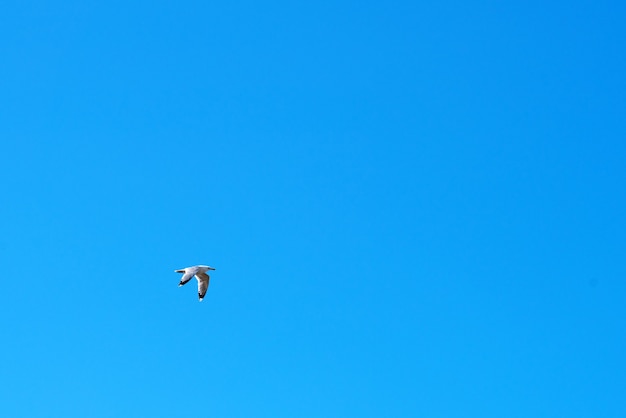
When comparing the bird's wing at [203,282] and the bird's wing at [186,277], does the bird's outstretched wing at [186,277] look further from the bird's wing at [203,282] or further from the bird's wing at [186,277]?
the bird's wing at [203,282]

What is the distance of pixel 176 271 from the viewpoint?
6278 centimetres

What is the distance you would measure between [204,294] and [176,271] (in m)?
3.91

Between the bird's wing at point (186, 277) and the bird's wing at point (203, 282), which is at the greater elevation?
the bird's wing at point (203, 282)

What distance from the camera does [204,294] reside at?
65250 mm

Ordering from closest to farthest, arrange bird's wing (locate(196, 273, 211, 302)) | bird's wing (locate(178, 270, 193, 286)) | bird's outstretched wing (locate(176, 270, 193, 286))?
bird's wing (locate(178, 270, 193, 286)), bird's outstretched wing (locate(176, 270, 193, 286)), bird's wing (locate(196, 273, 211, 302))

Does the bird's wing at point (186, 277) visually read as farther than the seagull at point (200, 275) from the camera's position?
No

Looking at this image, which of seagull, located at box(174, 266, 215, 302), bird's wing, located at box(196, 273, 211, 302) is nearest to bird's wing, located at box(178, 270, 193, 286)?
seagull, located at box(174, 266, 215, 302)

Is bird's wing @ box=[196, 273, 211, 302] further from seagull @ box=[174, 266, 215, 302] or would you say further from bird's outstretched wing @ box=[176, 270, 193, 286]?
bird's outstretched wing @ box=[176, 270, 193, 286]

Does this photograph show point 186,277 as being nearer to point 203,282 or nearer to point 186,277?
point 186,277

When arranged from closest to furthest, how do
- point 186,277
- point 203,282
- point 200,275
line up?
point 186,277
point 200,275
point 203,282

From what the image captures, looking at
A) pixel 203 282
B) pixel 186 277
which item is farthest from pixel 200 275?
pixel 186 277

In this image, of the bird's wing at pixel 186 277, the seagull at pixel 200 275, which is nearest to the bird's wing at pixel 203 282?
the seagull at pixel 200 275

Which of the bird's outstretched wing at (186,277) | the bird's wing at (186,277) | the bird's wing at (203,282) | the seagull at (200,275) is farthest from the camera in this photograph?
the bird's wing at (203,282)

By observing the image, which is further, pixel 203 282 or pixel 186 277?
pixel 203 282
